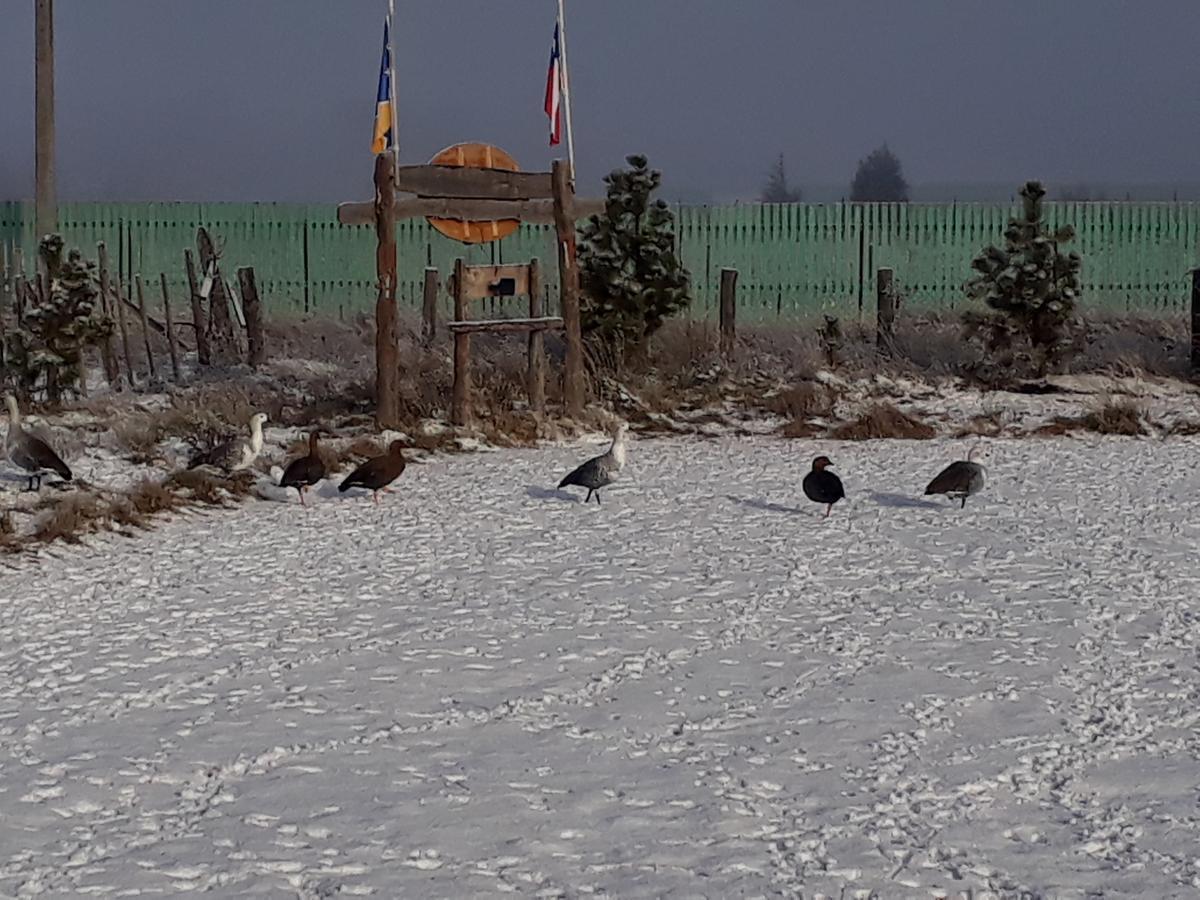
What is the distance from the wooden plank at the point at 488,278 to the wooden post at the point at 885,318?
20.0 ft

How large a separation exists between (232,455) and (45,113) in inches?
522

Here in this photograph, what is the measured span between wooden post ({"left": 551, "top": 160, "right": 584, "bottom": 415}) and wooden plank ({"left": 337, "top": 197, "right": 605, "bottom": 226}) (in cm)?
15

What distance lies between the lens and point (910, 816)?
5.44m

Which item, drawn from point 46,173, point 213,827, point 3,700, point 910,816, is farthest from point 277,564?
point 46,173

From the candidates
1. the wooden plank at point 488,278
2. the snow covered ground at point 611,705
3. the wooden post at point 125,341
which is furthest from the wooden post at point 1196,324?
the wooden post at point 125,341

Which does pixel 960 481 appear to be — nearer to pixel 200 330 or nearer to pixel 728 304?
pixel 728 304

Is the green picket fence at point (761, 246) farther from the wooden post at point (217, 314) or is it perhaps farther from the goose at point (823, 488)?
the goose at point (823, 488)

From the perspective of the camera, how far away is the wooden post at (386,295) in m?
15.9

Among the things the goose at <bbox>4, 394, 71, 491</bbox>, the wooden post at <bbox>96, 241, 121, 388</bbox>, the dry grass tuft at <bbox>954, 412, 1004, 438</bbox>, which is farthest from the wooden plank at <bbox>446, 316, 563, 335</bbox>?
the wooden post at <bbox>96, 241, 121, 388</bbox>

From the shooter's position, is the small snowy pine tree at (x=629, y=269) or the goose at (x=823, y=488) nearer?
the goose at (x=823, y=488)

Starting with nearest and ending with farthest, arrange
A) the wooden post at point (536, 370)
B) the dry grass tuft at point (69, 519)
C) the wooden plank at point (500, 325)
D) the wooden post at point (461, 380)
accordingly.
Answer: the dry grass tuft at point (69, 519) < the wooden plank at point (500, 325) < the wooden post at point (461, 380) < the wooden post at point (536, 370)

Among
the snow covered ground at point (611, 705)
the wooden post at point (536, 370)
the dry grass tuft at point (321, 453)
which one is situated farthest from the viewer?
the wooden post at point (536, 370)

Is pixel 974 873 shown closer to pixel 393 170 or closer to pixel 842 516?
pixel 842 516

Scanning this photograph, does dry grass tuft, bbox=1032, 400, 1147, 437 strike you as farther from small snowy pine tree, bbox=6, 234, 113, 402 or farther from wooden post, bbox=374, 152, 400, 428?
small snowy pine tree, bbox=6, 234, 113, 402
